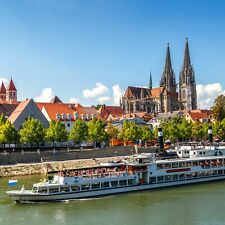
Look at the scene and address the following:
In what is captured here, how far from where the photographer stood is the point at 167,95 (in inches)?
5979

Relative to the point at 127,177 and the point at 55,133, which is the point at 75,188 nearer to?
the point at 127,177

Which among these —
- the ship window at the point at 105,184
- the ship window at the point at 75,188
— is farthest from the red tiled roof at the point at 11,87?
the ship window at the point at 75,188

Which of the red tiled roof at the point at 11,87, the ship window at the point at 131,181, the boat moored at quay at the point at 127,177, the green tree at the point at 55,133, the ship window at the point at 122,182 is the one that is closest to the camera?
the boat moored at quay at the point at 127,177

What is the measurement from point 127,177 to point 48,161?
22.9 m

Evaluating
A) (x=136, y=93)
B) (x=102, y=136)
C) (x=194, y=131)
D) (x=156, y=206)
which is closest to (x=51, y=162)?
(x=102, y=136)

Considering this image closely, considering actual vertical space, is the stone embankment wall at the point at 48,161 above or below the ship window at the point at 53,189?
above

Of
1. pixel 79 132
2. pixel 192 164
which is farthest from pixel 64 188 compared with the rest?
pixel 79 132

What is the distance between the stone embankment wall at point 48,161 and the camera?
54312 millimetres

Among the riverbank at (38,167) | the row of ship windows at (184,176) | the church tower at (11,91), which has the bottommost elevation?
the row of ship windows at (184,176)

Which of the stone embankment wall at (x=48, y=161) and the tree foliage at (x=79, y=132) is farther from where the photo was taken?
the tree foliage at (x=79, y=132)

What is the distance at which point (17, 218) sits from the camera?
1204 inches

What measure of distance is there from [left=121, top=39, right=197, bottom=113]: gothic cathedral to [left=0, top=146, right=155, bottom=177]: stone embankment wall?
8360 centimetres

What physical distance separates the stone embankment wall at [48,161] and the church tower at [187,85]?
96028 mm

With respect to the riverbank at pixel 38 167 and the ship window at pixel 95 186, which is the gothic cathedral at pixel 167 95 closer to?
the riverbank at pixel 38 167
